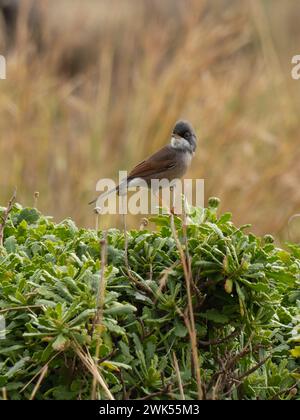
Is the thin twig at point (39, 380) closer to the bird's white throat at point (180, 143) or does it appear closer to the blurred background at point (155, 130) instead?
the bird's white throat at point (180, 143)

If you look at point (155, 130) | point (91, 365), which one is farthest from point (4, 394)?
point (155, 130)

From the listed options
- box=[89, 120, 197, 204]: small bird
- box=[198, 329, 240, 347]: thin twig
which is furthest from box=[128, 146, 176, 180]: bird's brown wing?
box=[198, 329, 240, 347]: thin twig

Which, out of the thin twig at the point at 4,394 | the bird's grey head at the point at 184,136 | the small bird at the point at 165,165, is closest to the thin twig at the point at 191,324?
the thin twig at the point at 4,394

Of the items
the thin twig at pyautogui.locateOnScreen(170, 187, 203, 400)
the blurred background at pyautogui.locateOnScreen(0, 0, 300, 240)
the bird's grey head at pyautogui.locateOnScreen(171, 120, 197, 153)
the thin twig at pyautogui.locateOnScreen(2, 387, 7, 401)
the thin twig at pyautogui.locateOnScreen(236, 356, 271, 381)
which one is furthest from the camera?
the blurred background at pyautogui.locateOnScreen(0, 0, 300, 240)

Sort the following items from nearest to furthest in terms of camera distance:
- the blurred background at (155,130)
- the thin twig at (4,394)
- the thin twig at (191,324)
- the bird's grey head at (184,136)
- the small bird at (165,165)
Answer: the thin twig at (4,394) < the thin twig at (191,324) < the bird's grey head at (184,136) < the small bird at (165,165) < the blurred background at (155,130)

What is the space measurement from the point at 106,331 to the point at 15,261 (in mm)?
369

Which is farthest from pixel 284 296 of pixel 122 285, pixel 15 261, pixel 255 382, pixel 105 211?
pixel 105 211

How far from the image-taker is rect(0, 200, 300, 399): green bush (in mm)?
2145

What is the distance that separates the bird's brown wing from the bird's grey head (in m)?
0.12

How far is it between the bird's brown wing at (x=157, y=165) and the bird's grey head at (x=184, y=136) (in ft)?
0.38

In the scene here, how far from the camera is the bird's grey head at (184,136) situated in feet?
10.7

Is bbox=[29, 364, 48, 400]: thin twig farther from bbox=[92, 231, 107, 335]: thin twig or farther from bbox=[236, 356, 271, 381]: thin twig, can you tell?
bbox=[236, 356, 271, 381]: thin twig

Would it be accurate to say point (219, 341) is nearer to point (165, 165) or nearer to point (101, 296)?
point (101, 296)
